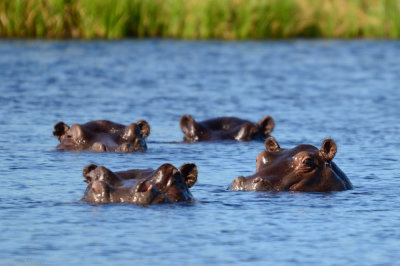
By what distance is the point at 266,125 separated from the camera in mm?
16766

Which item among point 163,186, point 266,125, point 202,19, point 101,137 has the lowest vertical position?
point 163,186

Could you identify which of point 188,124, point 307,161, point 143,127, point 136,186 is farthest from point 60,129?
point 136,186

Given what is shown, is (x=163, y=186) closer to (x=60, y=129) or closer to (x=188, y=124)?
(x=60, y=129)

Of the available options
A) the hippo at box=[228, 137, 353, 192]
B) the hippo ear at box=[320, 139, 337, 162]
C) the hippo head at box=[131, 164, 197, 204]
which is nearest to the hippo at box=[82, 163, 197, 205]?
the hippo head at box=[131, 164, 197, 204]

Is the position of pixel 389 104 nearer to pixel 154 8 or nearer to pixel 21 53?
pixel 21 53

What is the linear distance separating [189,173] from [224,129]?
5.99 m

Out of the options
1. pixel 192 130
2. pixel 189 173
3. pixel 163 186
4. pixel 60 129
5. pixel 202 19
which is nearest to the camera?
pixel 163 186

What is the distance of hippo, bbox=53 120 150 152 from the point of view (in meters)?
14.9

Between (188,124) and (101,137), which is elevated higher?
(188,124)

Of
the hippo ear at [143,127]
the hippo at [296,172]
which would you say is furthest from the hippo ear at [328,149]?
the hippo ear at [143,127]

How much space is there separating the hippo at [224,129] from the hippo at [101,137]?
1264mm

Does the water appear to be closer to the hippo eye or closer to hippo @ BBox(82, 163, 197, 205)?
hippo @ BBox(82, 163, 197, 205)

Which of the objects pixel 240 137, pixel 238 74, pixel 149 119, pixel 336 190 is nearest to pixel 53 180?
pixel 336 190

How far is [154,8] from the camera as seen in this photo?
38.4 m
